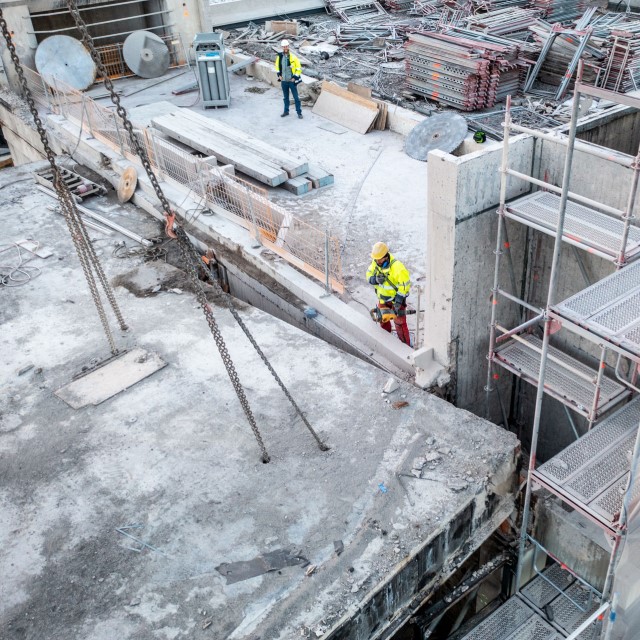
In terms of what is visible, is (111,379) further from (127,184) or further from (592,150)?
(592,150)

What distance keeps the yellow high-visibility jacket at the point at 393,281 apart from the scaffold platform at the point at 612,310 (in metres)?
3.49

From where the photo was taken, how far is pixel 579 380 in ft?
28.5

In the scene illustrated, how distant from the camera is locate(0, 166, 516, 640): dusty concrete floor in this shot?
7102mm

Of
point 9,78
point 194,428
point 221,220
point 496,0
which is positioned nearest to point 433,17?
point 496,0

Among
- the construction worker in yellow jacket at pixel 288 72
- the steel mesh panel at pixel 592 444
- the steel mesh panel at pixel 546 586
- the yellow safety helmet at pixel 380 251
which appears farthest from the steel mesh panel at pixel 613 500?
the construction worker in yellow jacket at pixel 288 72

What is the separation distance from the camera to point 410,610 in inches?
317

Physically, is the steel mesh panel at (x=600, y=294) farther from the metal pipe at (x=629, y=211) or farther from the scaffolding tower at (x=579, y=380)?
the metal pipe at (x=629, y=211)

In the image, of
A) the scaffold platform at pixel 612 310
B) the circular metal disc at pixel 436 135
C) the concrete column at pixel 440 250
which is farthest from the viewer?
the circular metal disc at pixel 436 135

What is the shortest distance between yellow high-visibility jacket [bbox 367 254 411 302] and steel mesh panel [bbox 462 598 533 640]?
14.3 ft

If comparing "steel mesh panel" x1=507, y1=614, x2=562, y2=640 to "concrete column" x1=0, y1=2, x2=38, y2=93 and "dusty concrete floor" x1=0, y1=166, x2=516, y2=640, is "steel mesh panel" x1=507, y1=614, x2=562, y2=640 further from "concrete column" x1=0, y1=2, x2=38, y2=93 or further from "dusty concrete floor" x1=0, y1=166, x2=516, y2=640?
"concrete column" x1=0, y1=2, x2=38, y2=93

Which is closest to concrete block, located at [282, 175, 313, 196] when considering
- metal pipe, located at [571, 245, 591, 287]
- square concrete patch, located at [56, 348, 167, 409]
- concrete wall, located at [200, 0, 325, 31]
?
square concrete patch, located at [56, 348, 167, 409]

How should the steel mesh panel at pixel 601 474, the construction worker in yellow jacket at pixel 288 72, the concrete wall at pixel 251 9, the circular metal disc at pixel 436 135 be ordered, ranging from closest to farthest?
the steel mesh panel at pixel 601 474
the circular metal disc at pixel 436 135
the construction worker in yellow jacket at pixel 288 72
the concrete wall at pixel 251 9

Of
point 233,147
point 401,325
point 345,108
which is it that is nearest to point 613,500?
point 401,325

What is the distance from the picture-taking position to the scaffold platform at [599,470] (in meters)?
7.35
